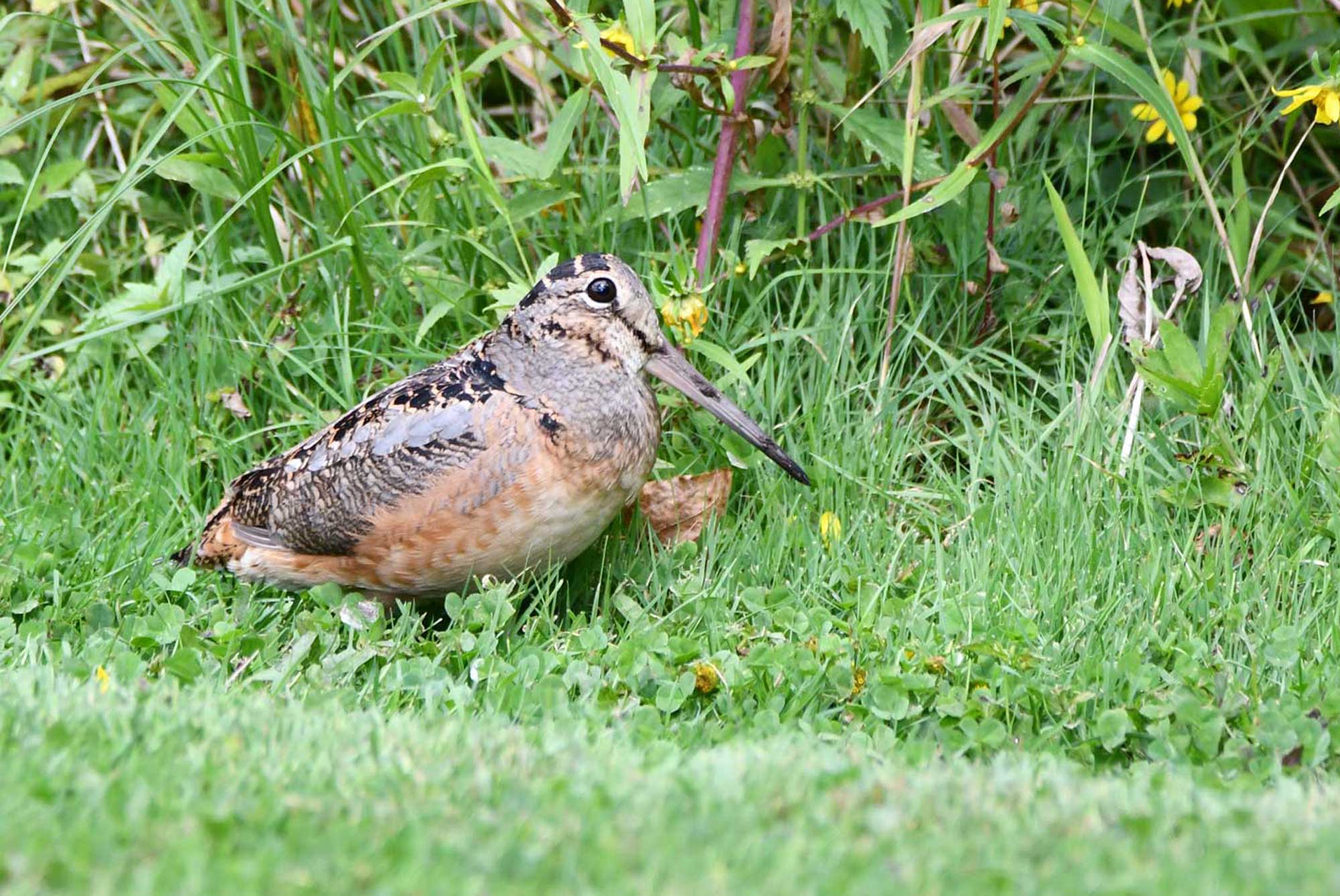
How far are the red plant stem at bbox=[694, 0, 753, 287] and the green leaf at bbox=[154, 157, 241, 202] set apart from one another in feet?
4.56

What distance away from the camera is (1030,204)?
489 centimetres

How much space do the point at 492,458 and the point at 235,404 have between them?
1.33 metres

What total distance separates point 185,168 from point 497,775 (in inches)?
109

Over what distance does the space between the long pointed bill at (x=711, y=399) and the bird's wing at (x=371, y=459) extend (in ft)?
1.32

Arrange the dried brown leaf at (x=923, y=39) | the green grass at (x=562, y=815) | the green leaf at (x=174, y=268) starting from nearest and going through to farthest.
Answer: the green grass at (x=562, y=815) → the dried brown leaf at (x=923, y=39) → the green leaf at (x=174, y=268)

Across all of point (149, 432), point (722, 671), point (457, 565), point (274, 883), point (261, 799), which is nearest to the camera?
point (274, 883)

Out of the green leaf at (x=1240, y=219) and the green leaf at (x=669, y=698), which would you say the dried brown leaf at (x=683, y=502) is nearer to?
the green leaf at (x=669, y=698)

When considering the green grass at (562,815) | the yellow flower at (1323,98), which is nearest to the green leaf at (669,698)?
the green grass at (562,815)

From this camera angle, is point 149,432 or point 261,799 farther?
point 149,432

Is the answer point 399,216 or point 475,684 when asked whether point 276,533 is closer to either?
point 475,684

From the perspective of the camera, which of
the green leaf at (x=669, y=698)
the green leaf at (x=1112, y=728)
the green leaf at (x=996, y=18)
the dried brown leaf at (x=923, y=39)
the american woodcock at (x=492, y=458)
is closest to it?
the green leaf at (x=1112, y=728)

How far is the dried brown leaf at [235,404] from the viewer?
483cm

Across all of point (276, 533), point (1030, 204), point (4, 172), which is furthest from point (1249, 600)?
point (4, 172)

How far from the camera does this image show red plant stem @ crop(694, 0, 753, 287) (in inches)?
168
